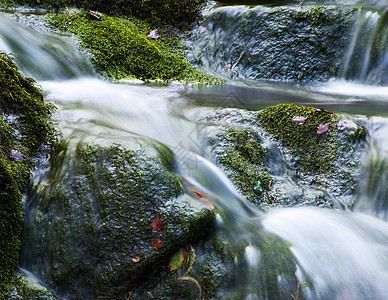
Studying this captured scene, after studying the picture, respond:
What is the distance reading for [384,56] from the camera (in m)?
Answer: 5.37

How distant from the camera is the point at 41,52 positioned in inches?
196

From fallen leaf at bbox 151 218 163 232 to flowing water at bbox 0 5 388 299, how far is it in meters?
0.52

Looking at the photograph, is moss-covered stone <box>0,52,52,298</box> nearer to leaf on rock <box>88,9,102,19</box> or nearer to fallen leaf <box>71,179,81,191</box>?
fallen leaf <box>71,179,81,191</box>

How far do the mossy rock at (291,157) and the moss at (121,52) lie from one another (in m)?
2.37

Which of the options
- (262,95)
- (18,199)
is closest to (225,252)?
(18,199)

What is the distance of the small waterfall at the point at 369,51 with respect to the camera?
17.7 feet

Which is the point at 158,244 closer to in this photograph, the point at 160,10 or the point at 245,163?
the point at 245,163

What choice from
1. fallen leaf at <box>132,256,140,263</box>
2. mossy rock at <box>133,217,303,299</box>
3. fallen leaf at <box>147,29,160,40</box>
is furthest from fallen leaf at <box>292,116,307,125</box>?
fallen leaf at <box>147,29,160,40</box>

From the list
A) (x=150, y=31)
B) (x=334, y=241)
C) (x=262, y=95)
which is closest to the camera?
(x=334, y=241)

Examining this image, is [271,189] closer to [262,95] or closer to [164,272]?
[164,272]

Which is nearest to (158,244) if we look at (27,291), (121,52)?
(27,291)

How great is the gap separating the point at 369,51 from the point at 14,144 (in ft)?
17.6

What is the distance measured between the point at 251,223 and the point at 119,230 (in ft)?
3.59

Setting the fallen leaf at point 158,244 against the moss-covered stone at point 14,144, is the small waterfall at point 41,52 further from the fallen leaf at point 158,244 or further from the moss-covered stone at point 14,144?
the fallen leaf at point 158,244
